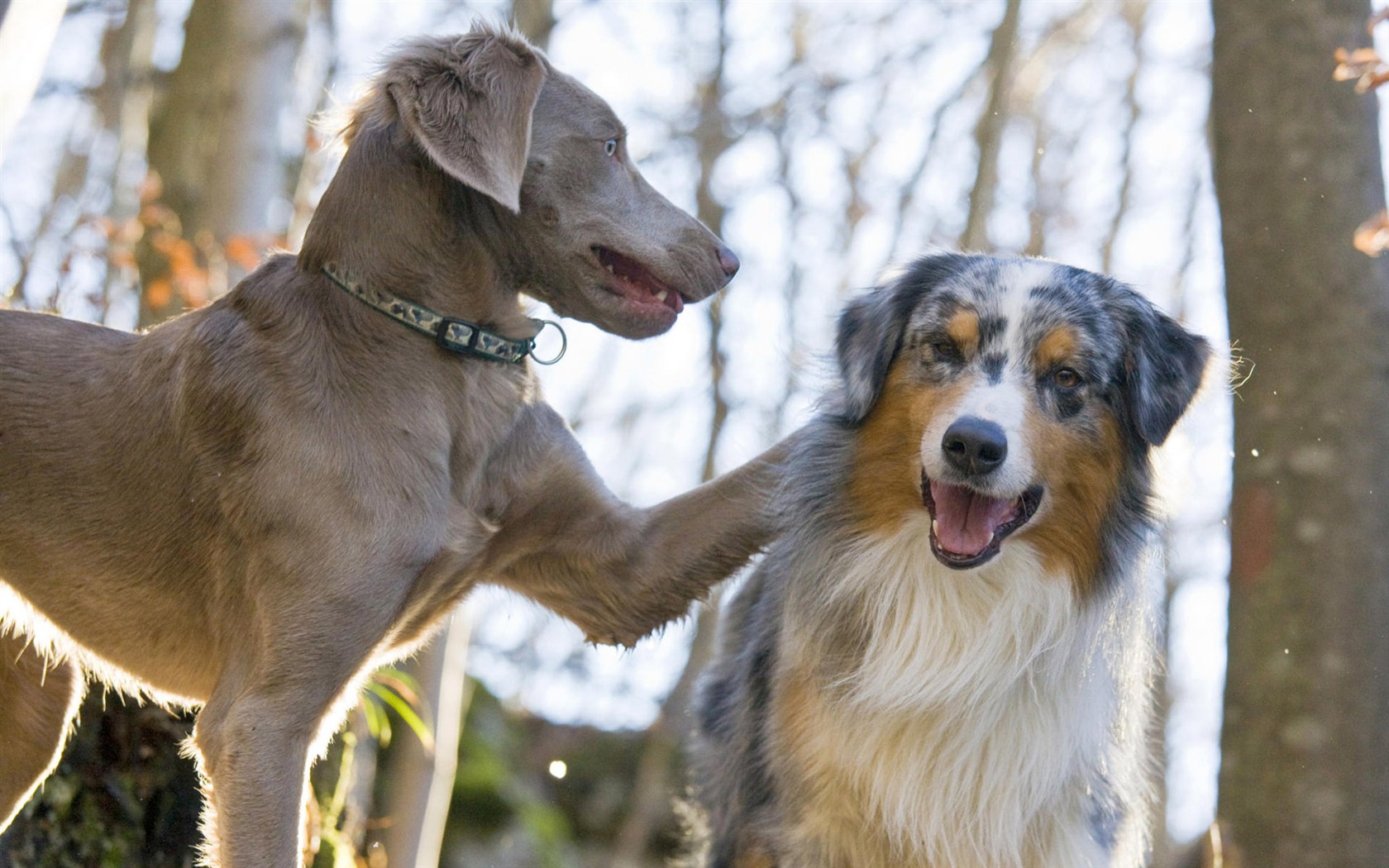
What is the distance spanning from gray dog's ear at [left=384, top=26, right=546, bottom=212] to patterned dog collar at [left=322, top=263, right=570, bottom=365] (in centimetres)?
34

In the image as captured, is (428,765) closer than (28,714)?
No

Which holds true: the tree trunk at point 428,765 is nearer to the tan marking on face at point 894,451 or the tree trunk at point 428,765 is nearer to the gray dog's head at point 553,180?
the tan marking on face at point 894,451

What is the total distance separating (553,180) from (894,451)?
118cm

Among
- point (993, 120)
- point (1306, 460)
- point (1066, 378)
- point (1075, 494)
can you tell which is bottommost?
point (1075, 494)

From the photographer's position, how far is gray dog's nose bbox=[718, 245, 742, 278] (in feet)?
11.7

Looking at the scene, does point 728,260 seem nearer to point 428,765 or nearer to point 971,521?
point 971,521

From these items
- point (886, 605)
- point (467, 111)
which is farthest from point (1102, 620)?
point (467, 111)

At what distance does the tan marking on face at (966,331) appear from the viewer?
141 inches

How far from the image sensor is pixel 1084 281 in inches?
149

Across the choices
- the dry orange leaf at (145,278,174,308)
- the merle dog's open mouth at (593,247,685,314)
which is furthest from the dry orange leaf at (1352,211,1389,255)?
the dry orange leaf at (145,278,174,308)

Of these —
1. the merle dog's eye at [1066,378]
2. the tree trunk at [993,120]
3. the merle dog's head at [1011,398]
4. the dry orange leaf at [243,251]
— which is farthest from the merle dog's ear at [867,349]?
the tree trunk at [993,120]

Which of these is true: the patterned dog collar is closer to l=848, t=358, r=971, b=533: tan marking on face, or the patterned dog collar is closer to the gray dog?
the gray dog

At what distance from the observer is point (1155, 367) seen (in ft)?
12.2

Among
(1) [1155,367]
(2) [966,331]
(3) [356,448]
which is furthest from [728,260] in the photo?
(1) [1155,367]
